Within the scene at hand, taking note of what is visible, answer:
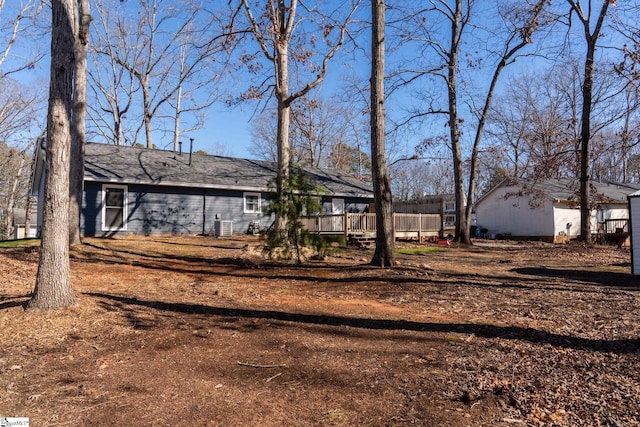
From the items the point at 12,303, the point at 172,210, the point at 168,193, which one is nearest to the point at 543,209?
the point at 172,210

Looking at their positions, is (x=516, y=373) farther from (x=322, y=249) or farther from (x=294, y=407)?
(x=322, y=249)

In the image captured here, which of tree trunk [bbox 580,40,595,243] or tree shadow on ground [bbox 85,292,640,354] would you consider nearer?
tree shadow on ground [bbox 85,292,640,354]

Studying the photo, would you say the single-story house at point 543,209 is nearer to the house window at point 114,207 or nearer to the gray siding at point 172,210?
the gray siding at point 172,210

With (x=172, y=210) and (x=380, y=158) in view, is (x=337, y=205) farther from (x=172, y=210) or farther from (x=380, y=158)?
(x=380, y=158)

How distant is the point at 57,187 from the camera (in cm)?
533

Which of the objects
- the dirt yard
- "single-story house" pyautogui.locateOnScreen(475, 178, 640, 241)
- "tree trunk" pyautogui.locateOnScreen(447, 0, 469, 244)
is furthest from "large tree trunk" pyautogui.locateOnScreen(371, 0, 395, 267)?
"single-story house" pyautogui.locateOnScreen(475, 178, 640, 241)

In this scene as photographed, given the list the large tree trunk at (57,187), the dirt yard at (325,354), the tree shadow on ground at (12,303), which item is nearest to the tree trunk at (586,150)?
the dirt yard at (325,354)

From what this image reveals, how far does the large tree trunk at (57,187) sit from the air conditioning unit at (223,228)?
14.0 m

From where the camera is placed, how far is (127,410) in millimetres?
2904

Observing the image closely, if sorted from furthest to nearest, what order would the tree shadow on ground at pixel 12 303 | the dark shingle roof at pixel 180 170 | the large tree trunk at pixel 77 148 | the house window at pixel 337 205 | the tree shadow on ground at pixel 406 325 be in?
the house window at pixel 337 205 → the dark shingle roof at pixel 180 170 → the large tree trunk at pixel 77 148 → the tree shadow on ground at pixel 12 303 → the tree shadow on ground at pixel 406 325

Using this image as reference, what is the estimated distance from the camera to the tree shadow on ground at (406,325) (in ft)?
14.5

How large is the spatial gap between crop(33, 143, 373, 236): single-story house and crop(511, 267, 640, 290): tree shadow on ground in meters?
8.35

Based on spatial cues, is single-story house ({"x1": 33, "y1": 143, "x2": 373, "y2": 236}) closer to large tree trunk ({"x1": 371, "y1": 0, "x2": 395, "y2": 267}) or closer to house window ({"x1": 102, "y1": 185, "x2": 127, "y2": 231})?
house window ({"x1": 102, "y1": 185, "x2": 127, "y2": 231})

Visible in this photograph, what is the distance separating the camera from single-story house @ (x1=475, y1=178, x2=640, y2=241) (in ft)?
84.1
